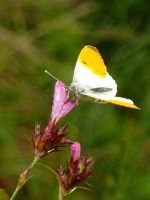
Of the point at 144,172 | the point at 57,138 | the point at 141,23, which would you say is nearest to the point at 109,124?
the point at 144,172

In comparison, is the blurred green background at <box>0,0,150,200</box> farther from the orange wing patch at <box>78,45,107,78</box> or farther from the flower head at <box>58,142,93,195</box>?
the flower head at <box>58,142,93,195</box>

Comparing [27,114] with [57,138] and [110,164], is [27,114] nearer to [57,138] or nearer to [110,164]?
[110,164]

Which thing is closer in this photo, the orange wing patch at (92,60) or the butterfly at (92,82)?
the butterfly at (92,82)

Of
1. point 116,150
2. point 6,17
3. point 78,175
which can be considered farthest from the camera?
point 6,17

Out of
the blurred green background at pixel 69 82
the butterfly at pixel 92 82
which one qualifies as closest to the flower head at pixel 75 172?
the butterfly at pixel 92 82

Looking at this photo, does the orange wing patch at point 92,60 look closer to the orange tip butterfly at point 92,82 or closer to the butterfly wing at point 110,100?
the orange tip butterfly at point 92,82

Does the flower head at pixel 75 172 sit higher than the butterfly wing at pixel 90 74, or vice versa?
the butterfly wing at pixel 90 74

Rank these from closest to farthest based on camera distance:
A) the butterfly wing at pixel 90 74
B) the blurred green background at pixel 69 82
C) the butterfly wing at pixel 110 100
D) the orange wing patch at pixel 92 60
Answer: the butterfly wing at pixel 110 100 → the butterfly wing at pixel 90 74 → the orange wing patch at pixel 92 60 → the blurred green background at pixel 69 82
